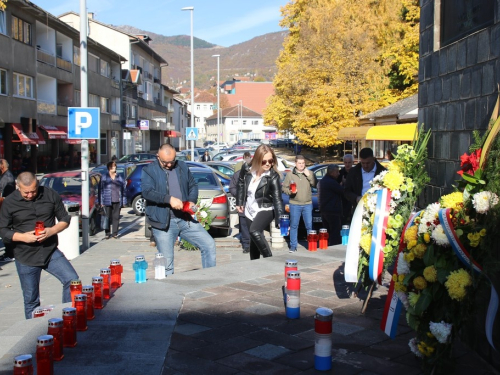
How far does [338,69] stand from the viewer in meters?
36.8

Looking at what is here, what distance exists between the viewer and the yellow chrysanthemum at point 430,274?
3857 millimetres

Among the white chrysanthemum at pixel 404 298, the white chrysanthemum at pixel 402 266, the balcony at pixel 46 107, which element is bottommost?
the white chrysanthemum at pixel 404 298

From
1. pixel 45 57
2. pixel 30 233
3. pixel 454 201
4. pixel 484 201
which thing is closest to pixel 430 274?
pixel 454 201

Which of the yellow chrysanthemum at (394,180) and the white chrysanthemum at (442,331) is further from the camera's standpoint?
the yellow chrysanthemum at (394,180)

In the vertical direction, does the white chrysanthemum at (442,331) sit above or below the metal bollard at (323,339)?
above

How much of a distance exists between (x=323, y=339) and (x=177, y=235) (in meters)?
3.68

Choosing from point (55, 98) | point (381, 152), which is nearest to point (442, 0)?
point (381, 152)

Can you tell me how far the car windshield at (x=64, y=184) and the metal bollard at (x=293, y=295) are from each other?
10.6m

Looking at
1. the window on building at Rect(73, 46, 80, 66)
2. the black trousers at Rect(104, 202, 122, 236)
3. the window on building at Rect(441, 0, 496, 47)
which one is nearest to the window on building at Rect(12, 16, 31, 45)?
the window on building at Rect(73, 46, 80, 66)

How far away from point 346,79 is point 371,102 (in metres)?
2.19

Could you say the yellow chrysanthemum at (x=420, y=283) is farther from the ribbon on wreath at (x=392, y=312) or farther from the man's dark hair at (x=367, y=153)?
the man's dark hair at (x=367, y=153)

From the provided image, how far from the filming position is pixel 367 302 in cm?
595

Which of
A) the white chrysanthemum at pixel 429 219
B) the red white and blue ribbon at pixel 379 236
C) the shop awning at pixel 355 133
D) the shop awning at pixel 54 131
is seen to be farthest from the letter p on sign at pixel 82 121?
the shop awning at pixel 54 131

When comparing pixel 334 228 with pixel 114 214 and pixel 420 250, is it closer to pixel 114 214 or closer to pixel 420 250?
pixel 114 214
